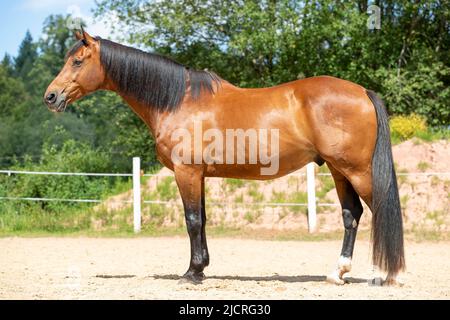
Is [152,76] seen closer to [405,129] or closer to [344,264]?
[344,264]

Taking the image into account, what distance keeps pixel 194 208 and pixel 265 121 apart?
1.07m

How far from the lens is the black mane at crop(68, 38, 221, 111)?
225 inches

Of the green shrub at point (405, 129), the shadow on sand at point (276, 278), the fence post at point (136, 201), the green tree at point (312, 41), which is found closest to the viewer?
the shadow on sand at point (276, 278)

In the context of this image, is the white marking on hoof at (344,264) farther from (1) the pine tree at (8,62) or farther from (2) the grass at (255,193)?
(1) the pine tree at (8,62)

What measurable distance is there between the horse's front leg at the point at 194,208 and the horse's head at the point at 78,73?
1.31 metres

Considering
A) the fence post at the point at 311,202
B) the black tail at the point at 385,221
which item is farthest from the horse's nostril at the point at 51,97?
the fence post at the point at 311,202

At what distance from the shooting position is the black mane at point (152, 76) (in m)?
5.73

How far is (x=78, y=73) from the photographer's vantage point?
19.0 ft

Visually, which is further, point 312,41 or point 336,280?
point 312,41

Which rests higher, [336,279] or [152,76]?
[152,76]

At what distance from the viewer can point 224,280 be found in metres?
5.86

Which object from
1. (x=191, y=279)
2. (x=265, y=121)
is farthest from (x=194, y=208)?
(x=265, y=121)

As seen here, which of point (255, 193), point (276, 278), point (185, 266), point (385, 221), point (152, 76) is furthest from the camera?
point (255, 193)
